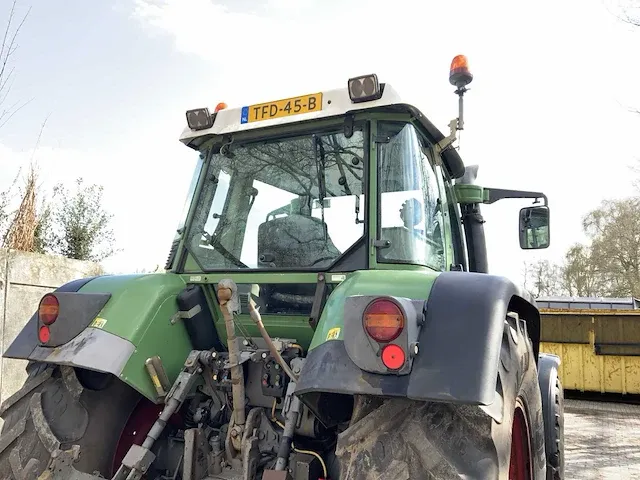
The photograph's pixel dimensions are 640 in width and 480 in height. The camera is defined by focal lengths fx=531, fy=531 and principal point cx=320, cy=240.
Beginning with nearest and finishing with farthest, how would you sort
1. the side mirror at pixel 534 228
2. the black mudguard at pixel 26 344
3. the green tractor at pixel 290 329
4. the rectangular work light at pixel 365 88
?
the green tractor at pixel 290 329
the rectangular work light at pixel 365 88
the black mudguard at pixel 26 344
the side mirror at pixel 534 228

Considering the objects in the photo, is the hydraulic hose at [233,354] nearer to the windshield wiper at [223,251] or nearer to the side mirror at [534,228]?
the windshield wiper at [223,251]

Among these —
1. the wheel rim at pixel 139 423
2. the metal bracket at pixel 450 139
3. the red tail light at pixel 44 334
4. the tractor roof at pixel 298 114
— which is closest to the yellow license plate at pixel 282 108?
the tractor roof at pixel 298 114

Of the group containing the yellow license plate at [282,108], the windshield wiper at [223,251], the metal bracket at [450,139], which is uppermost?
the yellow license plate at [282,108]

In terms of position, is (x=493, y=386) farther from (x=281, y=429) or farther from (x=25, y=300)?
(x=25, y=300)

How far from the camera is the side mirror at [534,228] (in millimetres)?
3863

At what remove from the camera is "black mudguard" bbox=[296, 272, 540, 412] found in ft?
5.86

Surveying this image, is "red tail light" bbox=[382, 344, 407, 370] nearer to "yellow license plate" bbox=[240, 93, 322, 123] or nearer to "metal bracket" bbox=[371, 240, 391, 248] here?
"metal bracket" bbox=[371, 240, 391, 248]

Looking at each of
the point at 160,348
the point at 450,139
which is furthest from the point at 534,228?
the point at 160,348

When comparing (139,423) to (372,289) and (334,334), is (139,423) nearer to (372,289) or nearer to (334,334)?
(334,334)

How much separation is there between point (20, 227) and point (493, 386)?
5.38 meters

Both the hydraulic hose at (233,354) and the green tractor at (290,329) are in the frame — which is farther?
the hydraulic hose at (233,354)

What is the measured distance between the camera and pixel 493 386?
180 cm

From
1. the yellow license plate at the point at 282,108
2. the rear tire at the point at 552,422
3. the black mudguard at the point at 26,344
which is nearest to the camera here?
the black mudguard at the point at 26,344

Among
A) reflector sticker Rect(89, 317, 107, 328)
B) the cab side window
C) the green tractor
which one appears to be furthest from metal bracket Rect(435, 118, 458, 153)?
reflector sticker Rect(89, 317, 107, 328)
